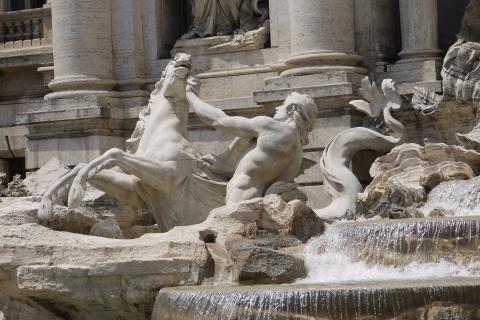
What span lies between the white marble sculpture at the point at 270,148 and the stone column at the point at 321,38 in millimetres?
2713

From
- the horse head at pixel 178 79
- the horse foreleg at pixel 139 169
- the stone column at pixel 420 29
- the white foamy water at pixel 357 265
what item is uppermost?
the stone column at pixel 420 29

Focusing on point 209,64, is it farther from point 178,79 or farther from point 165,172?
point 165,172

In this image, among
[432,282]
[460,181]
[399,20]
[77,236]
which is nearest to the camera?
[432,282]

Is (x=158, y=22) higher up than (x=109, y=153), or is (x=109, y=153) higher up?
(x=158, y=22)

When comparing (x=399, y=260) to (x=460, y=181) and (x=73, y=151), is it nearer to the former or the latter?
(x=460, y=181)

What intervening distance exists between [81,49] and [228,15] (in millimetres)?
2524

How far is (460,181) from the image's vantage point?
19422 mm

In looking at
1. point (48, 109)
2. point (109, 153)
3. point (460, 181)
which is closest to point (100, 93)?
point (48, 109)

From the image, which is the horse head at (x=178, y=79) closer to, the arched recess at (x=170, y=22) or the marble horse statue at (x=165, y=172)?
the marble horse statue at (x=165, y=172)

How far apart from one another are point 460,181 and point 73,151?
24.9 ft

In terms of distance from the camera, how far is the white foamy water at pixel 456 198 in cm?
1869

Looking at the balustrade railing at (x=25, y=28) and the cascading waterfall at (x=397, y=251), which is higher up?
the balustrade railing at (x=25, y=28)

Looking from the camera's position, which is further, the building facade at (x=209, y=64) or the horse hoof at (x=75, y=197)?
the building facade at (x=209, y=64)

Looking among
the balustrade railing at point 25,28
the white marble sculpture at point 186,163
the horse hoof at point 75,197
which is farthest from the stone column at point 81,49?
the horse hoof at point 75,197
